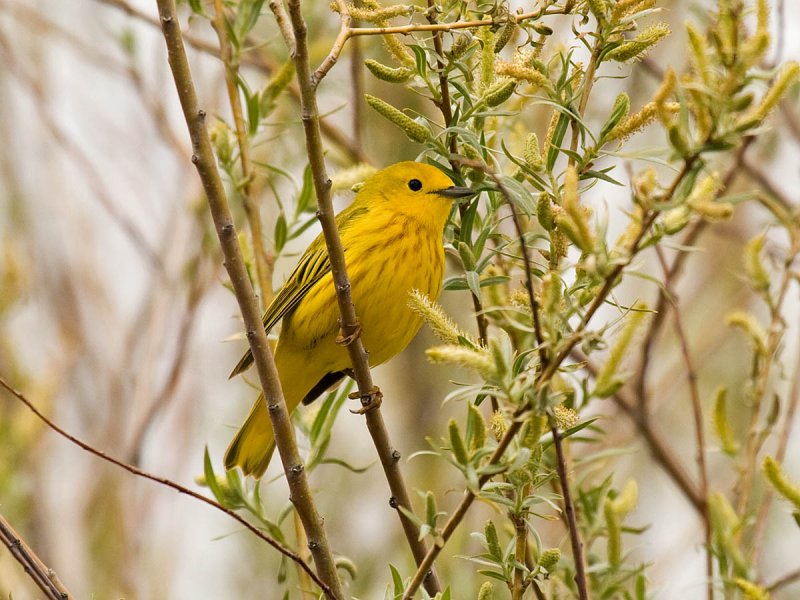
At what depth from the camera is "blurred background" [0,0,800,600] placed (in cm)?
450

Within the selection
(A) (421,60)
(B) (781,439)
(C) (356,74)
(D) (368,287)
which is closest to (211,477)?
(D) (368,287)

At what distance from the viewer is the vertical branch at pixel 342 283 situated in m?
1.84

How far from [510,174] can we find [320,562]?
980mm

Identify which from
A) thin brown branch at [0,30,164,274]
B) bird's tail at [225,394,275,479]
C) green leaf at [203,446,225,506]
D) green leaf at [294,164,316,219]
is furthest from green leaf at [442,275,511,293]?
thin brown branch at [0,30,164,274]

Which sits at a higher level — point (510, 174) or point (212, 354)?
point (212, 354)

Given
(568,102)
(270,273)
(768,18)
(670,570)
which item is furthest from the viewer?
(670,570)

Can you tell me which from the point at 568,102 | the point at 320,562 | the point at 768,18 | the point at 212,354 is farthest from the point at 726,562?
the point at 212,354

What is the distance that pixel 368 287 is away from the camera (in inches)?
132

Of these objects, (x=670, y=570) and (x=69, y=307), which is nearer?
(x=670, y=570)

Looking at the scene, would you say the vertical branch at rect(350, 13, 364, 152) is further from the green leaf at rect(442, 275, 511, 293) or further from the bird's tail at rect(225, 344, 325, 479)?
the green leaf at rect(442, 275, 511, 293)

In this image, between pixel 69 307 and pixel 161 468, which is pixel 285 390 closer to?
pixel 161 468

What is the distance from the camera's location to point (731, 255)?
19.9 feet

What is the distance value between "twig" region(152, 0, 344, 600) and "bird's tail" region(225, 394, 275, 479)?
1.50 metres

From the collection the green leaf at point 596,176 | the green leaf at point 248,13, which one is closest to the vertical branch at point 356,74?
the green leaf at point 248,13
